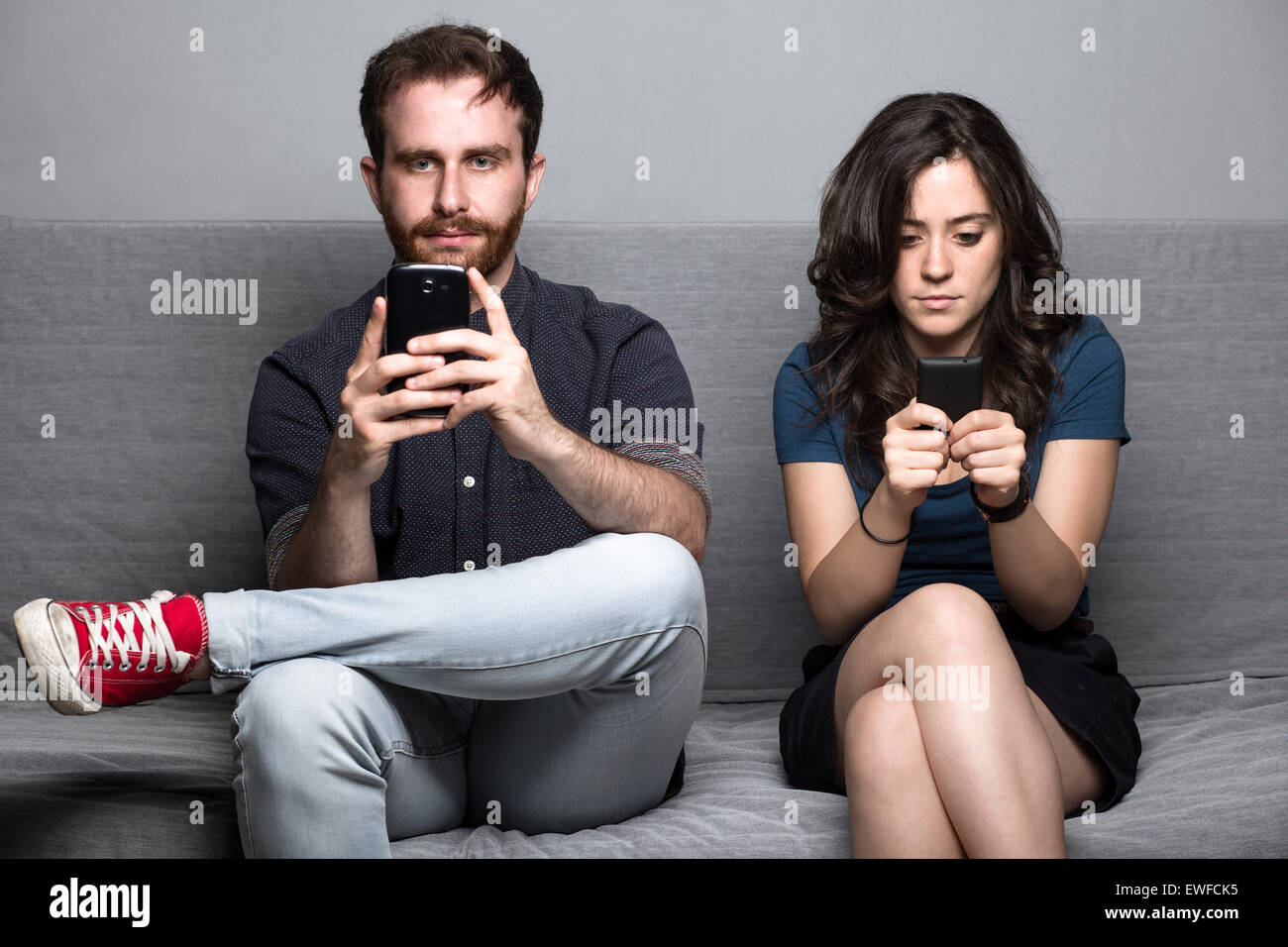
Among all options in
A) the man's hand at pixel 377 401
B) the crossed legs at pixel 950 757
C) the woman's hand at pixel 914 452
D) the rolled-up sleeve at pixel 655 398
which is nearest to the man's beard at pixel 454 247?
the rolled-up sleeve at pixel 655 398

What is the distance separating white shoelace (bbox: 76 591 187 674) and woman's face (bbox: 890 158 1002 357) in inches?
34.9

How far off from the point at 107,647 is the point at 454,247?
25.3 inches

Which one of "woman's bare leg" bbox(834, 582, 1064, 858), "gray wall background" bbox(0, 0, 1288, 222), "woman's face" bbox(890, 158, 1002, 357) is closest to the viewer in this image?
"woman's bare leg" bbox(834, 582, 1064, 858)

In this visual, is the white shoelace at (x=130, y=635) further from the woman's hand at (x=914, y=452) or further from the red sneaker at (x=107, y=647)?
the woman's hand at (x=914, y=452)

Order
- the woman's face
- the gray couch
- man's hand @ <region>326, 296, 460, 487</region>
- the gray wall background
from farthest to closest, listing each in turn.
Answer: the gray wall background < the gray couch < the woman's face < man's hand @ <region>326, 296, 460, 487</region>

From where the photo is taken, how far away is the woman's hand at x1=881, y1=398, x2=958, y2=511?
4.04ft

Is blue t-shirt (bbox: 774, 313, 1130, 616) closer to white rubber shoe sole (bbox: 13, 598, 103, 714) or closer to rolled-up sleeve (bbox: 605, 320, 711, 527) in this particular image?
rolled-up sleeve (bbox: 605, 320, 711, 527)

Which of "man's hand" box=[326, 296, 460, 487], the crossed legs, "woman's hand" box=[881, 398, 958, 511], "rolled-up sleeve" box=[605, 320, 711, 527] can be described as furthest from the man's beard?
the crossed legs

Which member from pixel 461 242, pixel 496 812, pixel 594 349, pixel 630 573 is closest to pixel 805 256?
pixel 594 349

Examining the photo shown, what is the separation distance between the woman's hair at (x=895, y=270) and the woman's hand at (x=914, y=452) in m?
0.22

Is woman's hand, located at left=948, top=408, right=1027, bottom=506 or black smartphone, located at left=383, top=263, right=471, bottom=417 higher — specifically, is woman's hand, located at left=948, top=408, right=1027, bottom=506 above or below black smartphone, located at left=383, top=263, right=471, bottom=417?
below

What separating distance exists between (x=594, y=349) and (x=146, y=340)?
27.7 inches

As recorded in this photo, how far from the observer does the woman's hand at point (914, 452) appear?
1230 millimetres
